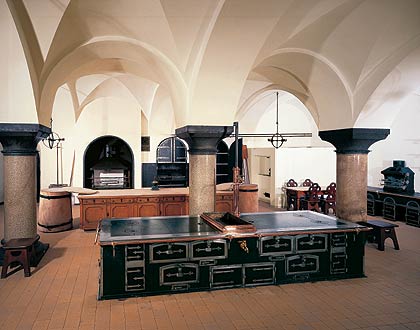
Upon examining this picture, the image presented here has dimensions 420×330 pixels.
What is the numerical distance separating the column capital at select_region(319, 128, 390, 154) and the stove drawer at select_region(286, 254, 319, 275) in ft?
11.2

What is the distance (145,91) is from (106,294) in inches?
366

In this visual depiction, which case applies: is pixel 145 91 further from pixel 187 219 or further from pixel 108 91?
pixel 187 219

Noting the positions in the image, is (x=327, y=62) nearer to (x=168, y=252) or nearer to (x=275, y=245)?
(x=275, y=245)

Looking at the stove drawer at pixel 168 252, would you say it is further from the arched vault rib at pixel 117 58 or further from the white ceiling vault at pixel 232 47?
the arched vault rib at pixel 117 58

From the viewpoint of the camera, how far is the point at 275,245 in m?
6.08

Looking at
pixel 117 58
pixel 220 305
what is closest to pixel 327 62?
pixel 117 58

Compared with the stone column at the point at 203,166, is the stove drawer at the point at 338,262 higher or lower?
lower

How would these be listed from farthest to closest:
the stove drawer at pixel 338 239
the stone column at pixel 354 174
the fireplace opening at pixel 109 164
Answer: the fireplace opening at pixel 109 164, the stone column at pixel 354 174, the stove drawer at pixel 338 239

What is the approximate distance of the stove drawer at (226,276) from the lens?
5895mm

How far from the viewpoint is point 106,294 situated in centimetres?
551

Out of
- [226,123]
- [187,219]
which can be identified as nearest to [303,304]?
[187,219]

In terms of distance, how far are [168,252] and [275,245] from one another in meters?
1.67

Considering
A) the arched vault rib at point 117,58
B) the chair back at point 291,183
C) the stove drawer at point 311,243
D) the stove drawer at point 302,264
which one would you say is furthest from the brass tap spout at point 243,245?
the chair back at point 291,183

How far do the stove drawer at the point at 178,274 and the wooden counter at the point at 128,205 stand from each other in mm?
4674
